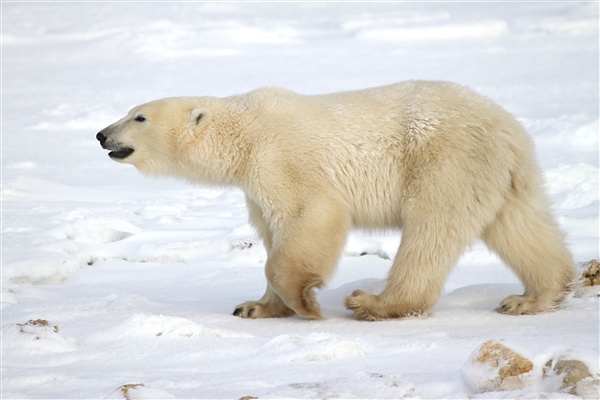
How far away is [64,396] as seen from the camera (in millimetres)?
2545

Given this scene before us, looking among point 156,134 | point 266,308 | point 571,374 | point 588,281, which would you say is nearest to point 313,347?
point 571,374

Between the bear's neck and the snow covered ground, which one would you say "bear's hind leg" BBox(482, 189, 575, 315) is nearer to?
the snow covered ground

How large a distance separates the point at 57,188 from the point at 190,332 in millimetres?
4538

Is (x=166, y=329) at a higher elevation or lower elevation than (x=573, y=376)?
higher

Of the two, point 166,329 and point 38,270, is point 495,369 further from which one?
point 38,270

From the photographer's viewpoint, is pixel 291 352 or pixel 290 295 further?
pixel 290 295

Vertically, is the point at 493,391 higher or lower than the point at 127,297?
lower

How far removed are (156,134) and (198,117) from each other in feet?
0.80

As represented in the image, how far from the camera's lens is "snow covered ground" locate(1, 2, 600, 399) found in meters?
2.78

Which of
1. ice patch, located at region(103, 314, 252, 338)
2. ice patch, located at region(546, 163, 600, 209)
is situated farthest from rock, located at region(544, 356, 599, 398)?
ice patch, located at region(546, 163, 600, 209)

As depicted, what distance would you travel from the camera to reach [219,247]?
17.5 feet

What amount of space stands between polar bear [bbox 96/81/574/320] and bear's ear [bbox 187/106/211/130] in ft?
0.25

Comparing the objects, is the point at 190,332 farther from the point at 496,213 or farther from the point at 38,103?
the point at 38,103

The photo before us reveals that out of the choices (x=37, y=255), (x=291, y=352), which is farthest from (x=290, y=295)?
(x=37, y=255)
